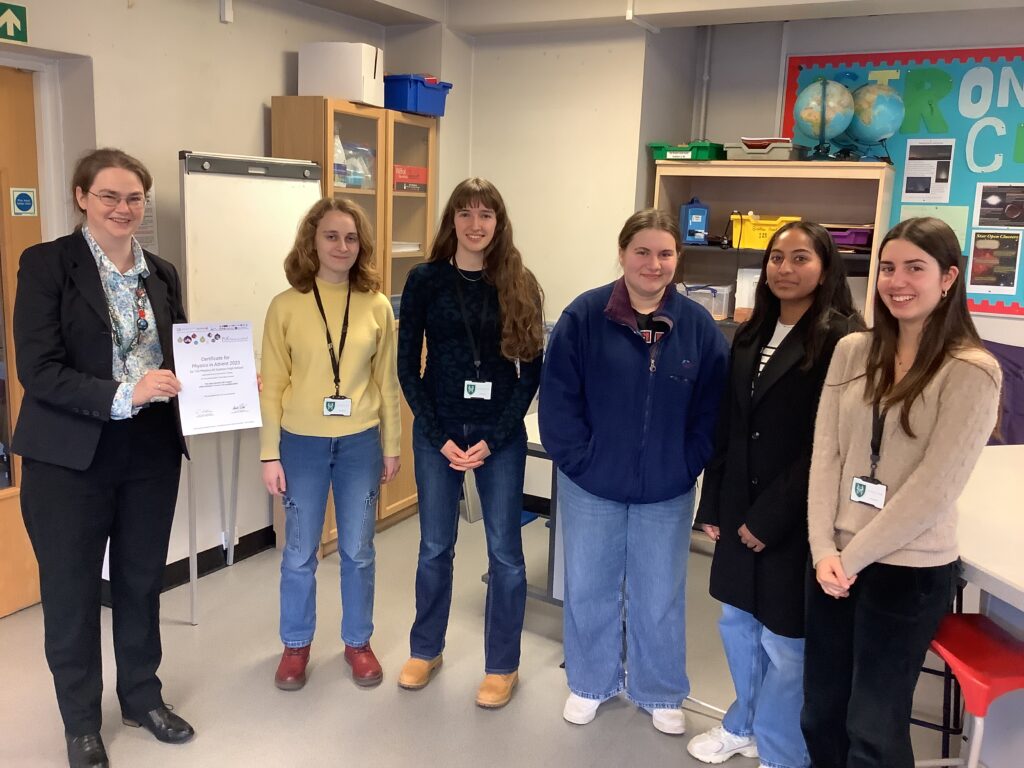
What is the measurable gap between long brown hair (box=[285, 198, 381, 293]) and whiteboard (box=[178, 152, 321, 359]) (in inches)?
22.9

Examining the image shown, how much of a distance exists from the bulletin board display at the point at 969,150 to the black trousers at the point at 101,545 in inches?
127

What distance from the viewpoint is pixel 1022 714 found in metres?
2.12

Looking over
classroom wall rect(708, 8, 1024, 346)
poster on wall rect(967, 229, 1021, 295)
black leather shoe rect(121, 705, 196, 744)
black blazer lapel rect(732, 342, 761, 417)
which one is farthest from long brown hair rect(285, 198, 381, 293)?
poster on wall rect(967, 229, 1021, 295)

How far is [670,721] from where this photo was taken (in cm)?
258

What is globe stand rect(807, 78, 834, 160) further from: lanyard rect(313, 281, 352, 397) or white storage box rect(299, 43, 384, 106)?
lanyard rect(313, 281, 352, 397)

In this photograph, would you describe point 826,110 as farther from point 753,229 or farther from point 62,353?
point 62,353

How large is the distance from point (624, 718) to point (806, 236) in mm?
1581

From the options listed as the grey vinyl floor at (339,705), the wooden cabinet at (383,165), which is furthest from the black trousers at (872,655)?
the wooden cabinet at (383,165)

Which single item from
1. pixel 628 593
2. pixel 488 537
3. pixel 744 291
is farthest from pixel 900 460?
pixel 744 291

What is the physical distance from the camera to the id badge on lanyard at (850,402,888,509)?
71.7 inches

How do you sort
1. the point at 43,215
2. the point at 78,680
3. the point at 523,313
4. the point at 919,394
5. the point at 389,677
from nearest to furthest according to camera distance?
1. the point at 919,394
2. the point at 78,680
3. the point at 523,313
4. the point at 389,677
5. the point at 43,215

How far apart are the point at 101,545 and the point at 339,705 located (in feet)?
3.01

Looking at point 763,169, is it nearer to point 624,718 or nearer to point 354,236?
point 354,236

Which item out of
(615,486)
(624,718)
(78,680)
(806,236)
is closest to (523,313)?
(615,486)
